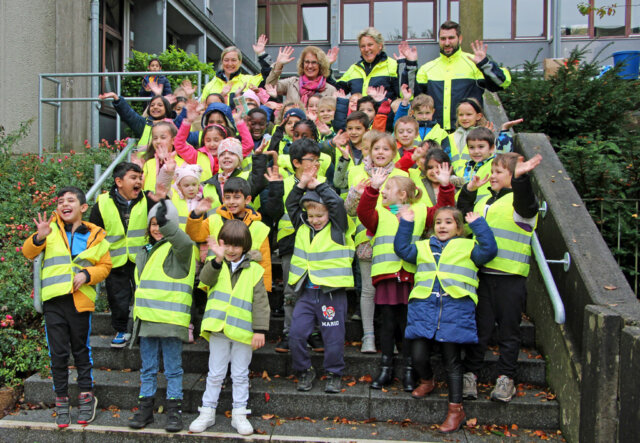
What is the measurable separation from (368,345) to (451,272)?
3.49 feet

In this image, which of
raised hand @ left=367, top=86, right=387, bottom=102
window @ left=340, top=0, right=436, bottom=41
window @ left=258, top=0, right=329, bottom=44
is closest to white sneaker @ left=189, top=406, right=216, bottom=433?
raised hand @ left=367, top=86, right=387, bottom=102

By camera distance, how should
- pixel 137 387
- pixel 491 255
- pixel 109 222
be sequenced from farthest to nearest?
pixel 109 222
pixel 137 387
pixel 491 255

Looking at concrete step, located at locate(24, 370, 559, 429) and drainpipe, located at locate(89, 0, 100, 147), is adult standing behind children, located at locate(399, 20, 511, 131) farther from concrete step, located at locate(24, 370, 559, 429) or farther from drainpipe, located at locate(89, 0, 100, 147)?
drainpipe, located at locate(89, 0, 100, 147)

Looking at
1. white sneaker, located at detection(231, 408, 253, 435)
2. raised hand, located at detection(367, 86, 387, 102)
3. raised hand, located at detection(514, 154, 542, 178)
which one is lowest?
white sneaker, located at detection(231, 408, 253, 435)

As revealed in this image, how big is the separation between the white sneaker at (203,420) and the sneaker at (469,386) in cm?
190

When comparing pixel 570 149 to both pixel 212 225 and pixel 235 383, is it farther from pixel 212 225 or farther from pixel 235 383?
pixel 235 383

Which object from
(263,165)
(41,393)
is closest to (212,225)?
(263,165)

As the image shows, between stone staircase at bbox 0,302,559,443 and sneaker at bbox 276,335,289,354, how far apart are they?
0.05 m

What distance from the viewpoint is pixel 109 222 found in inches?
203

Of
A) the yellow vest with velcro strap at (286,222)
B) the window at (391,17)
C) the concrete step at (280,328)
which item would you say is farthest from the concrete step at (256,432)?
the window at (391,17)

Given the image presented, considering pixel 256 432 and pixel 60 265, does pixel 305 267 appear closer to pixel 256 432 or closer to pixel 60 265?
pixel 256 432

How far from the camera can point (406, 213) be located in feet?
15.0

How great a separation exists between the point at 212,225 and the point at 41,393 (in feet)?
6.43

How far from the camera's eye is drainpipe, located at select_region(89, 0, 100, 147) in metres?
10.4
